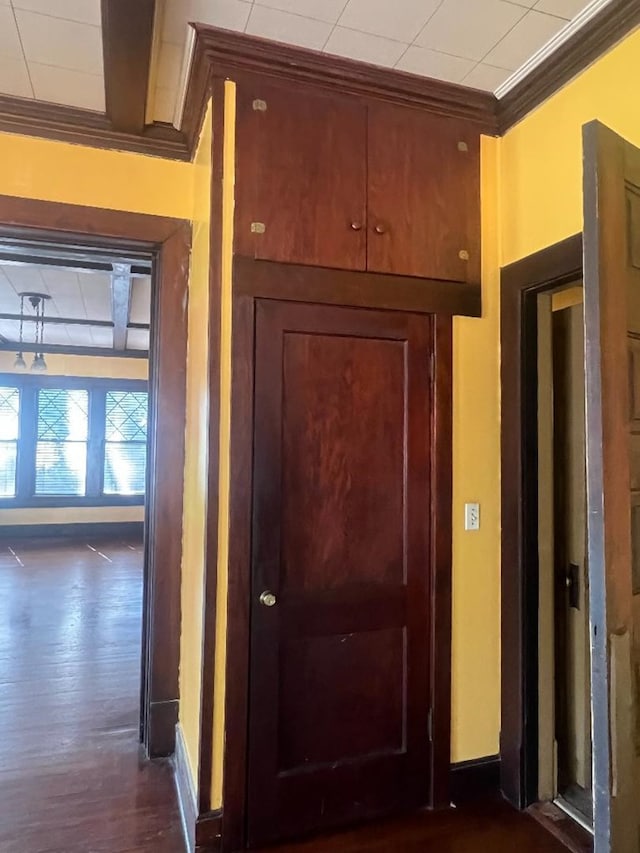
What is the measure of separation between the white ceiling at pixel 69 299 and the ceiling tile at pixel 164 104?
246cm

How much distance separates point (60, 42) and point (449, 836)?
3199mm

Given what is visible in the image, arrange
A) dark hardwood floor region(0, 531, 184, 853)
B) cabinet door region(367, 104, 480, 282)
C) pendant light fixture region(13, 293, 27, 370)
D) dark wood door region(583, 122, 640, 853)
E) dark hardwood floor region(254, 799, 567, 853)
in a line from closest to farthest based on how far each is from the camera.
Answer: dark wood door region(583, 122, 640, 853) → dark hardwood floor region(254, 799, 567, 853) → dark hardwood floor region(0, 531, 184, 853) → cabinet door region(367, 104, 480, 282) → pendant light fixture region(13, 293, 27, 370)

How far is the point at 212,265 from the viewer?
2.15 metres

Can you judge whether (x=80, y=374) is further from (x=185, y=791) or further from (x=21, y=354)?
(x=185, y=791)

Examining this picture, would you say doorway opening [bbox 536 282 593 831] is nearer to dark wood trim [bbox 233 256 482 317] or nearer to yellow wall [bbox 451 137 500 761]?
yellow wall [bbox 451 137 500 761]

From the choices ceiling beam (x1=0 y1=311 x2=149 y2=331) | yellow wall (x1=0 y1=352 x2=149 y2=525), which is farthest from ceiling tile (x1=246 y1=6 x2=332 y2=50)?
yellow wall (x1=0 y1=352 x2=149 y2=525)

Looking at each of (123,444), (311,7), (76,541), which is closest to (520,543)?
(311,7)

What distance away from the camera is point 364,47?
2.14 m

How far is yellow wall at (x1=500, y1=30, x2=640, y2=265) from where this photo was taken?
76.2 inches

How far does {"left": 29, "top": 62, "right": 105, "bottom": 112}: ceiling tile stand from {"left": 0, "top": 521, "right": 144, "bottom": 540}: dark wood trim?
23.1 ft

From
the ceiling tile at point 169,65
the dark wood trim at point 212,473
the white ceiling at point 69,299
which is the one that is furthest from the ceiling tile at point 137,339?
the dark wood trim at point 212,473

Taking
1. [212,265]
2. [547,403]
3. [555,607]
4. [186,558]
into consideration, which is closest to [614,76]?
[547,403]

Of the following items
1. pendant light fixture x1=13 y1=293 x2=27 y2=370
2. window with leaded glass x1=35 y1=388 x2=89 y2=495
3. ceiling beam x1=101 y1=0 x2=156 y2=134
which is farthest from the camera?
window with leaded glass x1=35 y1=388 x2=89 y2=495

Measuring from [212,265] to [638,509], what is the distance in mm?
1566
